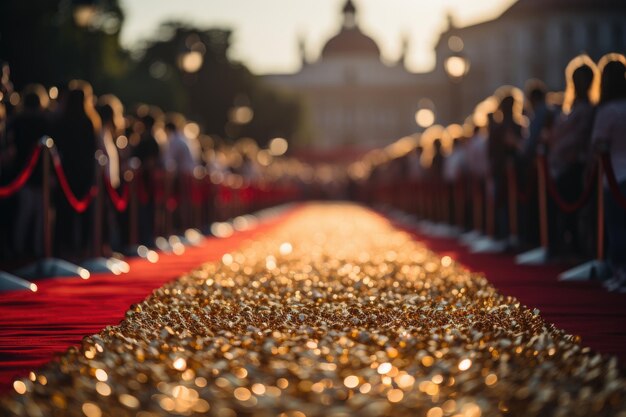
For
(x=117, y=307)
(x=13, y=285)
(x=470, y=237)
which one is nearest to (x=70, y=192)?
(x=13, y=285)

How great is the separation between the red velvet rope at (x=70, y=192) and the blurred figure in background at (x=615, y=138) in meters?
5.28

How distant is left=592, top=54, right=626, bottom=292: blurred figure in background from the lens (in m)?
11.3

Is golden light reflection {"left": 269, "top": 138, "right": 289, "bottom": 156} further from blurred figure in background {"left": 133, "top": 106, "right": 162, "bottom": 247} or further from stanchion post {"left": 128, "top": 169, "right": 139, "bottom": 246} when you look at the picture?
stanchion post {"left": 128, "top": 169, "right": 139, "bottom": 246}

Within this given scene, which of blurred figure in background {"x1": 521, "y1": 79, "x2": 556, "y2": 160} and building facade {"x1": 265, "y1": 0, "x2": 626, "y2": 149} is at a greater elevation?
blurred figure in background {"x1": 521, "y1": 79, "x2": 556, "y2": 160}

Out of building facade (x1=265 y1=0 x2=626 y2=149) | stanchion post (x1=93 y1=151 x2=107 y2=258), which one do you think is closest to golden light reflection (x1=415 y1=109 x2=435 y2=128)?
stanchion post (x1=93 y1=151 x2=107 y2=258)

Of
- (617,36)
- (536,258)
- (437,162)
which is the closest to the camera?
(536,258)

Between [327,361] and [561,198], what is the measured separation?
7.72 m

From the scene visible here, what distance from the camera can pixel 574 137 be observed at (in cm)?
1344

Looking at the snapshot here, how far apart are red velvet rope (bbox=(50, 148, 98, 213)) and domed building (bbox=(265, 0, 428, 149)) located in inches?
5500

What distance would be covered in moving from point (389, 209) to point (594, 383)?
41.3m

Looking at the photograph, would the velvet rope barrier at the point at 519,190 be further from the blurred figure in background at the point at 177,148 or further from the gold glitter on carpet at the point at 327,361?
the blurred figure in background at the point at 177,148

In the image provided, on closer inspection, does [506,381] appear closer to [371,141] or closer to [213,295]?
[213,295]

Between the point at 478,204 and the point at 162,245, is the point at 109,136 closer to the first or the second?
the point at 162,245

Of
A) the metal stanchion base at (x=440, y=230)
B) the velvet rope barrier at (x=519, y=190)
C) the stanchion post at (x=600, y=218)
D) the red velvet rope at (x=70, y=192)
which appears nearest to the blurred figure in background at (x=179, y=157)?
the metal stanchion base at (x=440, y=230)
